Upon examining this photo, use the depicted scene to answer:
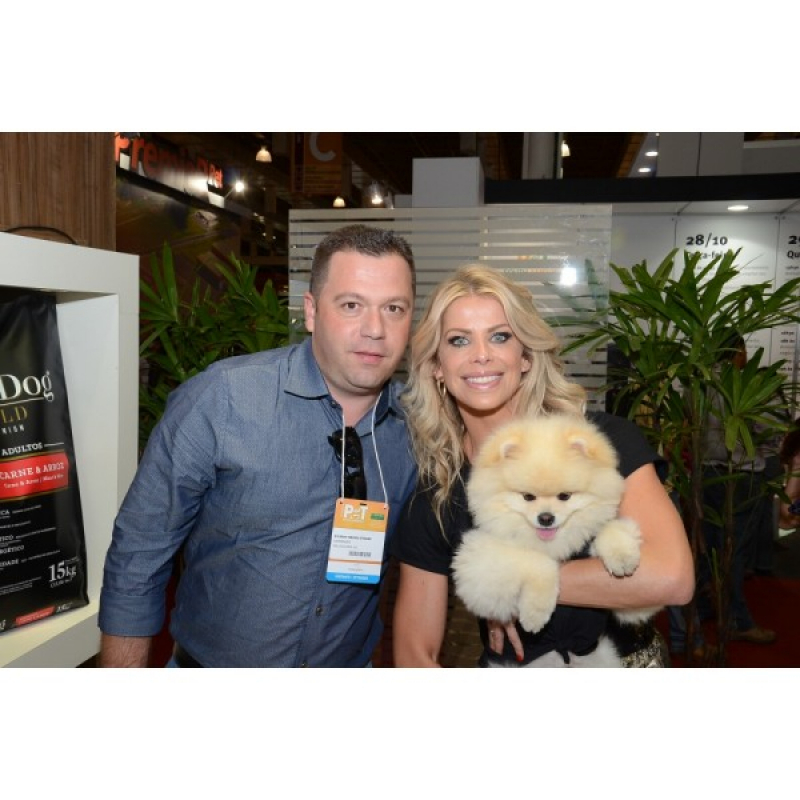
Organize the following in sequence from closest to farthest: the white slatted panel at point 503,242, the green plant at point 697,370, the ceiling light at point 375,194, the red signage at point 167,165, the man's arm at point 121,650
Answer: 1. the man's arm at point 121,650
2. the green plant at point 697,370
3. the white slatted panel at point 503,242
4. the red signage at point 167,165
5. the ceiling light at point 375,194

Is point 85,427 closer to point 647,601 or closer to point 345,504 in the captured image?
point 345,504

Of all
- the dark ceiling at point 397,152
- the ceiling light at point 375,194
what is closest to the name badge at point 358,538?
the dark ceiling at point 397,152

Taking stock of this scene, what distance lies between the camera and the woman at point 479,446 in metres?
1.38

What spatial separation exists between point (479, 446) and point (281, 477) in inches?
20.7

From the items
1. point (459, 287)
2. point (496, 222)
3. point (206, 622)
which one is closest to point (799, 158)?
point (496, 222)

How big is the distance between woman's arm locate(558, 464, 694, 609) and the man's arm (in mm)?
1084

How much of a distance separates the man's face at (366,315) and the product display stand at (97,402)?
0.48 m

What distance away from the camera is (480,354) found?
144cm

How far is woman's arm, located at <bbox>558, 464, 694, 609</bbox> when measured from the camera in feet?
4.47

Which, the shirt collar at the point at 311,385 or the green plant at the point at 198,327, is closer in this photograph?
the shirt collar at the point at 311,385

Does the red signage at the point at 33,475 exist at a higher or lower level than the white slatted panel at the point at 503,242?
lower

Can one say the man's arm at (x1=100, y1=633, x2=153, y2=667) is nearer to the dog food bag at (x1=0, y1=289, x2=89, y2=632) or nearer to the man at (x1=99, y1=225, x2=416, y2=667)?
the man at (x1=99, y1=225, x2=416, y2=667)

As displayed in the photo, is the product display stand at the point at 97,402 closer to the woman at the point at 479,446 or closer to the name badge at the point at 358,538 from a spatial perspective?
the name badge at the point at 358,538

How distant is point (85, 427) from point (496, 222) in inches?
123
